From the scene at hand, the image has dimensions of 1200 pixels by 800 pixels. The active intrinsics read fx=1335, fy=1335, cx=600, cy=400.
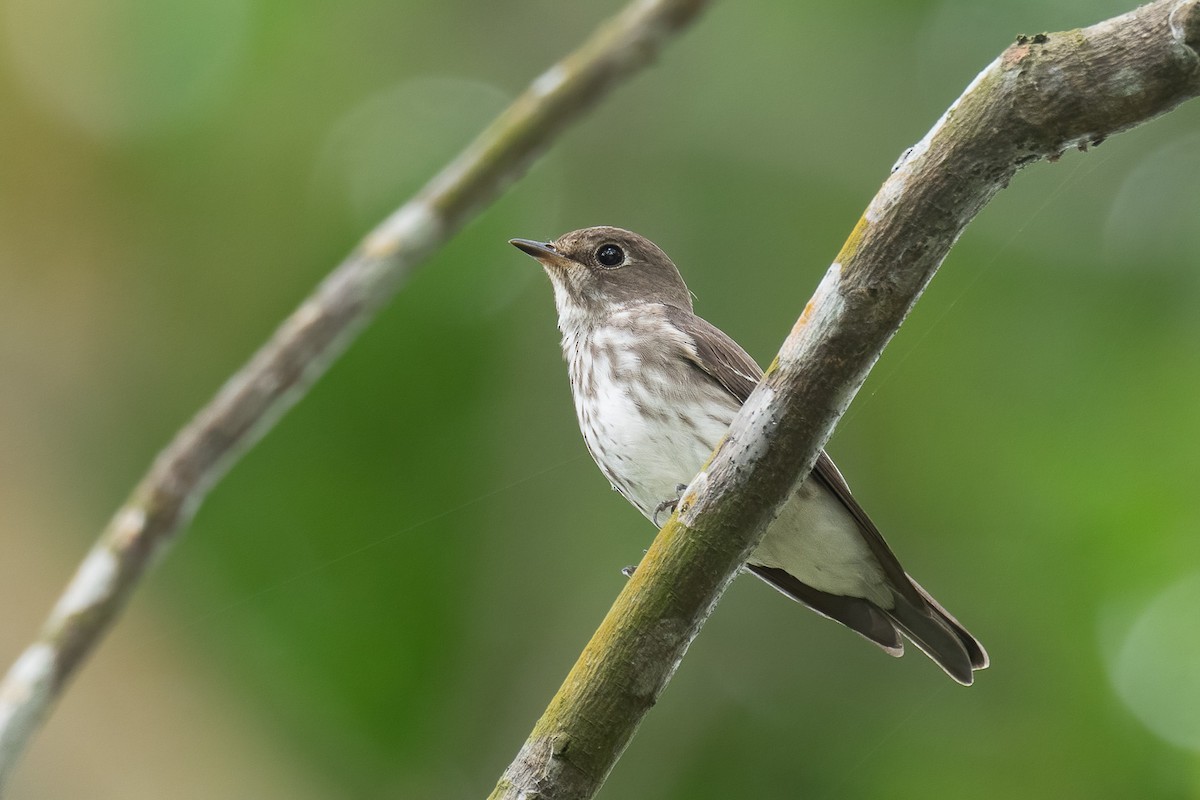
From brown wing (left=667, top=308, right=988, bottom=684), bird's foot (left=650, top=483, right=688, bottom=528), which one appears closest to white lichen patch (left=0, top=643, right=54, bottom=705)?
bird's foot (left=650, top=483, right=688, bottom=528)

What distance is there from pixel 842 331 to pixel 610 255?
7.26ft

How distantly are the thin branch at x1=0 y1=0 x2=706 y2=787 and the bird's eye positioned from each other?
5.96 feet

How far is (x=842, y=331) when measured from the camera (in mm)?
2389

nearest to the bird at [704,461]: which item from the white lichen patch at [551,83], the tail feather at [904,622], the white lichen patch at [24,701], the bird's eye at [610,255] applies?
the tail feather at [904,622]

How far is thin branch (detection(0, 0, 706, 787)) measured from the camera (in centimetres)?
204

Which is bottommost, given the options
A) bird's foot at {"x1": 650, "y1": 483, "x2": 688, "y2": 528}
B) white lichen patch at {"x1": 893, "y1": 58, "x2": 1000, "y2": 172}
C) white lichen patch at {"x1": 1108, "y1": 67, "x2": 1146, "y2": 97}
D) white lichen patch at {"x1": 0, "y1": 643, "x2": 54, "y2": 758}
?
white lichen patch at {"x1": 0, "y1": 643, "x2": 54, "y2": 758}

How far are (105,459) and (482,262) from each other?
1.79 m

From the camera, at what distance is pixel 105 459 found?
18.3ft

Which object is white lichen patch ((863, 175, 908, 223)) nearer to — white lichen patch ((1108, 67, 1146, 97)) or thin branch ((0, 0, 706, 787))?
white lichen patch ((1108, 67, 1146, 97))

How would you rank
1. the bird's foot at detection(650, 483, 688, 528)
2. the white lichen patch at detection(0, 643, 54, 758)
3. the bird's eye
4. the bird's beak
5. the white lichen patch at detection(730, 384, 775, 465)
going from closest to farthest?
→ 1. the white lichen patch at detection(0, 643, 54, 758)
2. the white lichen patch at detection(730, 384, 775, 465)
3. the bird's foot at detection(650, 483, 688, 528)
4. the bird's beak
5. the bird's eye

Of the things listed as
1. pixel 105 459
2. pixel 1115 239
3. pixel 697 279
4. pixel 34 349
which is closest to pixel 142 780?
pixel 105 459

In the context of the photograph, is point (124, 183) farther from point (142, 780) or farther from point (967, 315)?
point (967, 315)

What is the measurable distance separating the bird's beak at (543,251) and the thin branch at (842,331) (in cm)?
201

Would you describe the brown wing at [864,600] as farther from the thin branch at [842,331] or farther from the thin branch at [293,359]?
the thin branch at [293,359]
